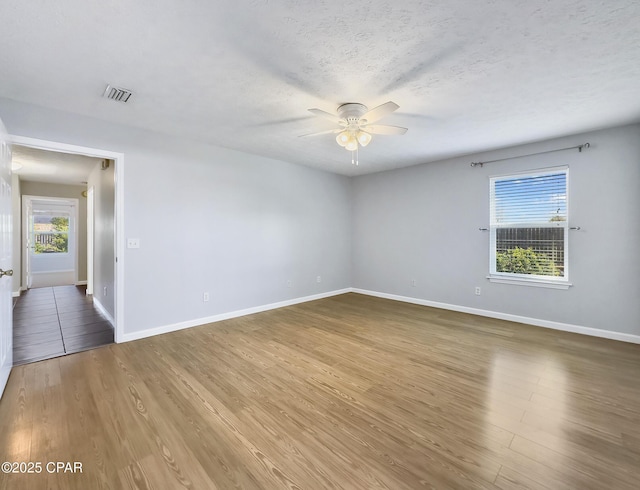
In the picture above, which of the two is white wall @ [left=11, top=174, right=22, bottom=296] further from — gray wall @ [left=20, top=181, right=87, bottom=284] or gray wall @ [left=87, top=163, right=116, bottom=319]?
gray wall @ [left=87, top=163, right=116, bottom=319]

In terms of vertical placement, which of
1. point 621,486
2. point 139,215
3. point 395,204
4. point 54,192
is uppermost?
point 54,192

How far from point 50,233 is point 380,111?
31.2 ft

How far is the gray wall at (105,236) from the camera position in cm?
424

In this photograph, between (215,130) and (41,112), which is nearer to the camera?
(41,112)

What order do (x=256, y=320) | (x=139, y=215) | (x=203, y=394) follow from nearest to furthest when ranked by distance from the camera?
1. (x=203, y=394)
2. (x=139, y=215)
3. (x=256, y=320)

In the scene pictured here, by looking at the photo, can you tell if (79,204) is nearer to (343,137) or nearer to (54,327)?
(54,327)

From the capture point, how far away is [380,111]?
253 cm

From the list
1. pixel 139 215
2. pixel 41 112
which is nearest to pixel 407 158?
pixel 139 215

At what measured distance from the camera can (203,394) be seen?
2320mm

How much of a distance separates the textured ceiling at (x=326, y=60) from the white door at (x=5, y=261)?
0.66 metres

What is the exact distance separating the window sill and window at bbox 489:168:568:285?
0.02m

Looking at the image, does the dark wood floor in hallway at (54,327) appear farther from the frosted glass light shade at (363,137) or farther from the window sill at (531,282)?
the window sill at (531,282)

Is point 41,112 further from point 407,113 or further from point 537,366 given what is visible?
point 537,366

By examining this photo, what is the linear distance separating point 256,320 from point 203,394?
202 centimetres
